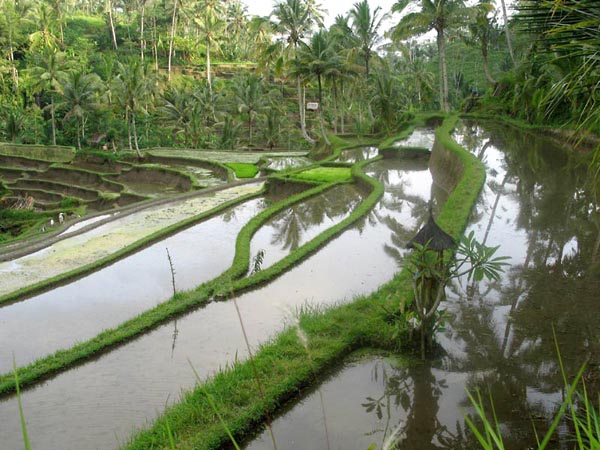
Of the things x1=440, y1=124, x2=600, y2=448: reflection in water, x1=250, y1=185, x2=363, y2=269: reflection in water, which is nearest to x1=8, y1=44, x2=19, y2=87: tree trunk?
x1=250, y1=185, x2=363, y2=269: reflection in water

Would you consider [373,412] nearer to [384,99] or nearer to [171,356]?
[171,356]

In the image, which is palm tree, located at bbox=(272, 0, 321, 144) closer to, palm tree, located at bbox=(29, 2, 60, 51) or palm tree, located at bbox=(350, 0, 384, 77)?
palm tree, located at bbox=(350, 0, 384, 77)

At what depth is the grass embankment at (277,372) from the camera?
16.2 feet

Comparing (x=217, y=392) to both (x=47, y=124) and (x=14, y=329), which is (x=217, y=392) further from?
(x=47, y=124)

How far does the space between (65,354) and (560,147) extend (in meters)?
17.1

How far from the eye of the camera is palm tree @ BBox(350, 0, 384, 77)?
30266 mm

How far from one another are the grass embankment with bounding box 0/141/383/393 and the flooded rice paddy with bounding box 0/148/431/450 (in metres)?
0.14

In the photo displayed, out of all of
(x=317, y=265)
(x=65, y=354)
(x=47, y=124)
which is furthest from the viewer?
(x=47, y=124)

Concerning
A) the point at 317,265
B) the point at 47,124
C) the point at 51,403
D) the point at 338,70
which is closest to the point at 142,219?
the point at 317,265

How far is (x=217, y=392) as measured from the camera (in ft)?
17.9

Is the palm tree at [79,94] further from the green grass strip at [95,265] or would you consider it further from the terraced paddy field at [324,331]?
the green grass strip at [95,265]

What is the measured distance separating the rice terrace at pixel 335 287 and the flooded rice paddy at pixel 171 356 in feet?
0.11

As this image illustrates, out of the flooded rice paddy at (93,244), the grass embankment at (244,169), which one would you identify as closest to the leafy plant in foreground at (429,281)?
the flooded rice paddy at (93,244)

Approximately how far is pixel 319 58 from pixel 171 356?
21.0 metres
